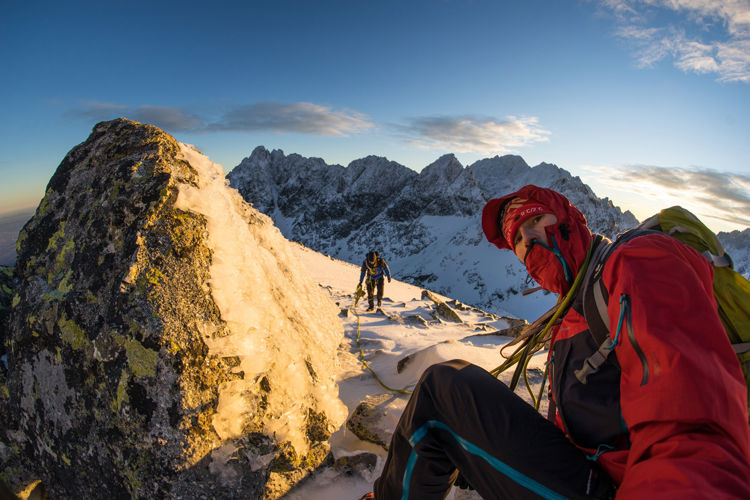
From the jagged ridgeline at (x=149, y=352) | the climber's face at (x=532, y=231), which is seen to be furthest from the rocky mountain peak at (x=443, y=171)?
the jagged ridgeline at (x=149, y=352)

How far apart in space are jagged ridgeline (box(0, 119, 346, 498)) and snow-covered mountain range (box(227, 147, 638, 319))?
82.0 m

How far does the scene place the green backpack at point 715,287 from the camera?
1396mm

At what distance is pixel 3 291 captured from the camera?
3.02m

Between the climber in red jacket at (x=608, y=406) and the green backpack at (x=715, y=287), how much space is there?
0.10m

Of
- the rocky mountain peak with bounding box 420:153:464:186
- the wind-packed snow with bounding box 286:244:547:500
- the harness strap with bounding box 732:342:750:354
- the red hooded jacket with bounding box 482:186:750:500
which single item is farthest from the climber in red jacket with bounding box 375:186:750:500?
the rocky mountain peak with bounding box 420:153:464:186

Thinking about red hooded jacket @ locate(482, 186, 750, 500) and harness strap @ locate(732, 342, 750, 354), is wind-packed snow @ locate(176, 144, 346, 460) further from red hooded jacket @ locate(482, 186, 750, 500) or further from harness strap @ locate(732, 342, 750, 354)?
harness strap @ locate(732, 342, 750, 354)

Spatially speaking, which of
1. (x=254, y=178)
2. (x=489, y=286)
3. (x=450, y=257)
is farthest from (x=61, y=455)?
(x=254, y=178)

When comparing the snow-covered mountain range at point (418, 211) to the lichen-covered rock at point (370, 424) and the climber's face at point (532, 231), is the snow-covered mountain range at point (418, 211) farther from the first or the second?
the climber's face at point (532, 231)

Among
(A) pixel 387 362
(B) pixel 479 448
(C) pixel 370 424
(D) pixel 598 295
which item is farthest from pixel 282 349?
(A) pixel 387 362

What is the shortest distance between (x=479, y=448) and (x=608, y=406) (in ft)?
2.18

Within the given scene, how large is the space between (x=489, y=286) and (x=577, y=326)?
326 feet

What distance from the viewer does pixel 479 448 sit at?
1702 millimetres

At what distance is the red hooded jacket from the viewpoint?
1.05 m

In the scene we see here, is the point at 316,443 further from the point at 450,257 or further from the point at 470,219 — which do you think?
the point at 470,219
